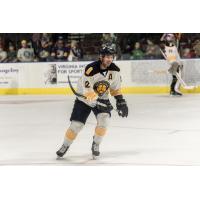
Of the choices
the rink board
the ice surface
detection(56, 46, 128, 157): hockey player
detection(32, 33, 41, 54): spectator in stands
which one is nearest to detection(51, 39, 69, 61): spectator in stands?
the rink board

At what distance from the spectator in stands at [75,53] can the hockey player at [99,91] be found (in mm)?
2762

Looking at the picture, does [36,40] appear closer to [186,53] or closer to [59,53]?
[59,53]

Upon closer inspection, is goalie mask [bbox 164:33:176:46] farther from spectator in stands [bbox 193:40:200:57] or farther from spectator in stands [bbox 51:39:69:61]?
spectator in stands [bbox 51:39:69:61]

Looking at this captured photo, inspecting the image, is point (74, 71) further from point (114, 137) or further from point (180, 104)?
point (114, 137)

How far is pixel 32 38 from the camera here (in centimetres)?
656

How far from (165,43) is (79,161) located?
402 centimetres

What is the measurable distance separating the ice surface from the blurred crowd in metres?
0.73

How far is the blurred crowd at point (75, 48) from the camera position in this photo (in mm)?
6352

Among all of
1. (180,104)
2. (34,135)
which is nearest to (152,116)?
(180,104)

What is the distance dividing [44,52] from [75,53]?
24.7 inches

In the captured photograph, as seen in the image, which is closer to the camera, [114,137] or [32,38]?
[114,137]

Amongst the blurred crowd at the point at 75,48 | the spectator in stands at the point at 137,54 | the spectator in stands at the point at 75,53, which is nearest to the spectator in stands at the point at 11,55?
the blurred crowd at the point at 75,48

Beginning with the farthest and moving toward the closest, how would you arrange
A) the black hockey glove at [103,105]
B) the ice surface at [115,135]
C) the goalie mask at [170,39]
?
1. the goalie mask at [170,39]
2. the ice surface at [115,135]
3. the black hockey glove at [103,105]

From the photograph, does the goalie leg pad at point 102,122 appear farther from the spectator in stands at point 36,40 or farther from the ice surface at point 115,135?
the spectator in stands at point 36,40
